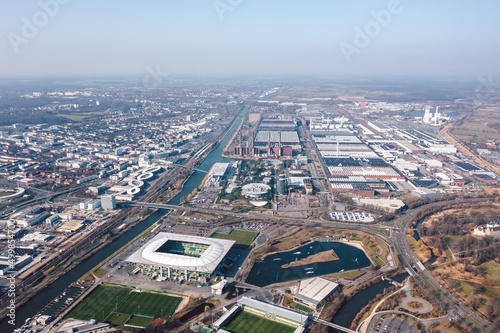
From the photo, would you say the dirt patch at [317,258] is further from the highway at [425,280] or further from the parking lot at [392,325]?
the parking lot at [392,325]

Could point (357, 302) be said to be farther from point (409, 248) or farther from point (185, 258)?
point (185, 258)

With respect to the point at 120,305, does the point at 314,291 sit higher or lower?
higher

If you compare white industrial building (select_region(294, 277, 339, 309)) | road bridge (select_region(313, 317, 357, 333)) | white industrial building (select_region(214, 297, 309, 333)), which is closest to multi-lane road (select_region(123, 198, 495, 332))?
white industrial building (select_region(294, 277, 339, 309))

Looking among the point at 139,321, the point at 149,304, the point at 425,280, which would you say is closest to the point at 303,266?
the point at 425,280

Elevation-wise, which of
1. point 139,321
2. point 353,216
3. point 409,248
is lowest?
point 139,321

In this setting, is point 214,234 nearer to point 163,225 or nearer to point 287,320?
point 163,225

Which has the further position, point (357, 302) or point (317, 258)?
point (317, 258)

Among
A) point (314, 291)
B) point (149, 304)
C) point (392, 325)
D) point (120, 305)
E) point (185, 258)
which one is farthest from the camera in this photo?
point (185, 258)

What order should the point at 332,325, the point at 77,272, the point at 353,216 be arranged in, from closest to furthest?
the point at 332,325
the point at 77,272
the point at 353,216
